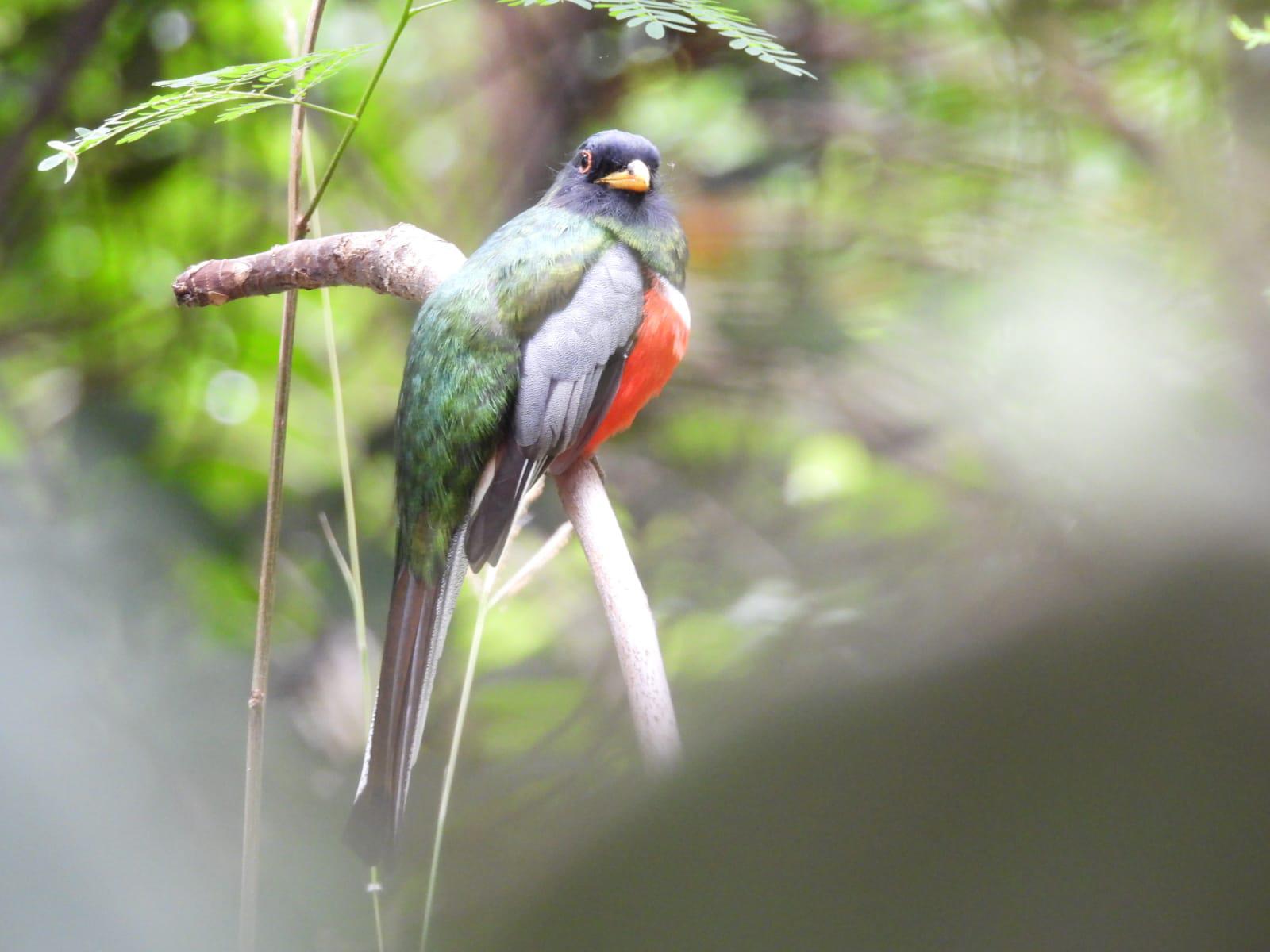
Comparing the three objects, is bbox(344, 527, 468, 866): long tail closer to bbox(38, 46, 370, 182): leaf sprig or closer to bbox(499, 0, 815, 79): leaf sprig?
bbox(38, 46, 370, 182): leaf sprig

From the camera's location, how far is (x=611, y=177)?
1.83 m

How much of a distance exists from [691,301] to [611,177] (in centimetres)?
96

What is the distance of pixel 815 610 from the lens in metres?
1.25

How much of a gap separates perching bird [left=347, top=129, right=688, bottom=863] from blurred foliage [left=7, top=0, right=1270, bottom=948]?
0.57 m

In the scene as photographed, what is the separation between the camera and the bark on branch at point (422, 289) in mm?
1134

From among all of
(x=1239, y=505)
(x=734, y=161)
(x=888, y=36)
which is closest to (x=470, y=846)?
(x=1239, y=505)

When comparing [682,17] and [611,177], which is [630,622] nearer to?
[682,17]

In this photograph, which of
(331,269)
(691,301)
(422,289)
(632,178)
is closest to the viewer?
(331,269)

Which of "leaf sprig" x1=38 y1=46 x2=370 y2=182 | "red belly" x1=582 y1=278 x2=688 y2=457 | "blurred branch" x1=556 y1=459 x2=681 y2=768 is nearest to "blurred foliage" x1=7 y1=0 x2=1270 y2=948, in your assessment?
"red belly" x1=582 y1=278 x2=688 y2=457

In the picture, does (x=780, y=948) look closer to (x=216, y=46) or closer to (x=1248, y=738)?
(x=1248, y=738)

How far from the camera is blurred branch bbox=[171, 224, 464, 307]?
1513 mm

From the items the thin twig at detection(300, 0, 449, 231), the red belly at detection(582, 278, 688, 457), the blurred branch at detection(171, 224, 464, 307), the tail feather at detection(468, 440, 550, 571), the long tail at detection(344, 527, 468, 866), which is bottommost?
the long tail at detection(344, 527, 468, 866)

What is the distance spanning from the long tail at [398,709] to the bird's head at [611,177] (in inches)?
26.0

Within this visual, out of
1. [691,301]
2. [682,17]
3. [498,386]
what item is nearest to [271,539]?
[498,386]
